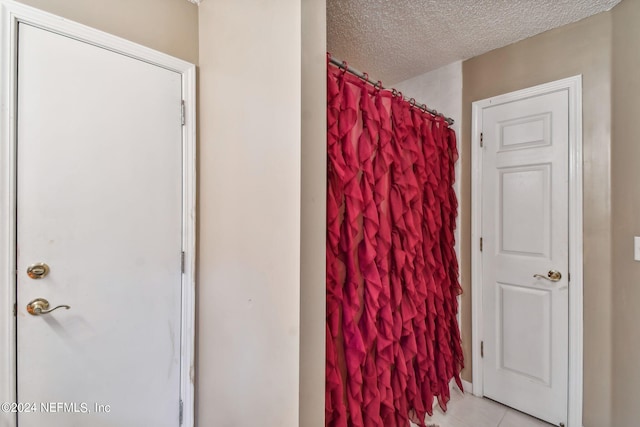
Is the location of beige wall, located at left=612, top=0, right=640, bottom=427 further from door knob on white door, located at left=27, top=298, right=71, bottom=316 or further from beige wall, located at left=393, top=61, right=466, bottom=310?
door knob on white door, located at left=27, top=298, right=71, bottom=316

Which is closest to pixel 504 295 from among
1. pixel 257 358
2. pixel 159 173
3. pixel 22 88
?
pixel 257 358

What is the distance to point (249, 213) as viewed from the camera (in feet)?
3.52

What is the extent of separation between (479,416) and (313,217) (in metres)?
1.88

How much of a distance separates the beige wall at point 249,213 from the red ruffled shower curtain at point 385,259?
30 centimetres

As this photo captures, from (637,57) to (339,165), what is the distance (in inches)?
66.6

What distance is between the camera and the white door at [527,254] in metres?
1.60

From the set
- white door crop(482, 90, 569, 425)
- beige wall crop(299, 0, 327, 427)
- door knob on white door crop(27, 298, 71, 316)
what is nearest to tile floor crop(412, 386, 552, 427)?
A: white door crop(482, 90, 569, 425)

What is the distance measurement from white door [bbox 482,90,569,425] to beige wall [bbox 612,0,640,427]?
0.67 ft

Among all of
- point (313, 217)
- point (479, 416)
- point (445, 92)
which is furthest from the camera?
point (445, 92)

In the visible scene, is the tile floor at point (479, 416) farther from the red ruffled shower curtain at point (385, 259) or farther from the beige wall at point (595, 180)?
the beige wall at point (595, 180)

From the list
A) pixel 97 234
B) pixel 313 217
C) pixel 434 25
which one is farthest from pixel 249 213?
pixel 434 25

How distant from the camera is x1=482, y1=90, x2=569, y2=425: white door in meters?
1.60

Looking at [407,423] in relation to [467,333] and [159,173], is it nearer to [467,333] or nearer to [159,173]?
[467,333]

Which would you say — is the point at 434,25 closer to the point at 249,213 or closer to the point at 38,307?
the point at 249,213
